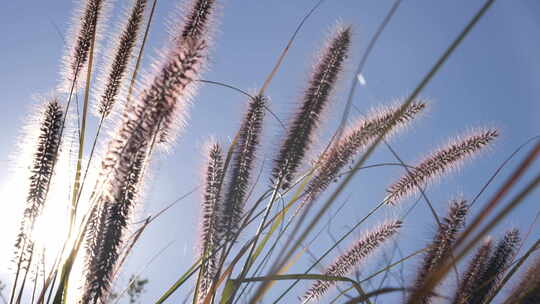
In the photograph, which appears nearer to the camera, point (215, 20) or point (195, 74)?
point (195, 74)

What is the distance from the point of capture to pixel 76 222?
201cm

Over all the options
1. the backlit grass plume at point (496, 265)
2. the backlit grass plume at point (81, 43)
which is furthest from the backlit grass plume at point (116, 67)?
the backlit grass plume at point (496, 265)

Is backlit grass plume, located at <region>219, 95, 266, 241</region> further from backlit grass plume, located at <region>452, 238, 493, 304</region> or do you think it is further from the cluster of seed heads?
backlit grass plume, located at <region>452, 238, 493, 304</region>

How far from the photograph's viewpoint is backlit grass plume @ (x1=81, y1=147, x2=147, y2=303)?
1906 mm

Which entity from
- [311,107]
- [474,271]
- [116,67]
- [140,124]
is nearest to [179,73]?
[140,124]

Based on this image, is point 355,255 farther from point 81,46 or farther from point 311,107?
point 81,46

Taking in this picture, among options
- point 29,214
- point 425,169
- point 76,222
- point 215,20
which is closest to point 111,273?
point 76,222

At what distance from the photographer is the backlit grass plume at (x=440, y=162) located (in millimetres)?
2787

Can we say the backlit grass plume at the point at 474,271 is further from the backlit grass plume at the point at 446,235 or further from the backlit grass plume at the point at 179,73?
the backlit grass plume at the point at 179,73

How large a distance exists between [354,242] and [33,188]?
1.94 metres

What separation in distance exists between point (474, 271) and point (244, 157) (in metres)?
1.45

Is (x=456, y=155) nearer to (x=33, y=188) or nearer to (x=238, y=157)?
(x=238, y=157)

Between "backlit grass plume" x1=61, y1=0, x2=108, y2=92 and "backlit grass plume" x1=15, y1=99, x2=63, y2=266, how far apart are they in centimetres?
26

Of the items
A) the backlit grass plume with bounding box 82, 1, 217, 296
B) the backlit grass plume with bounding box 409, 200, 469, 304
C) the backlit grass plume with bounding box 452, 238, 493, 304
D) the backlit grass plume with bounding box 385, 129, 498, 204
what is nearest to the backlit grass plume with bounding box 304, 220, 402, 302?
the backlit grass plume with bounding box 385, 129, 498, 204
